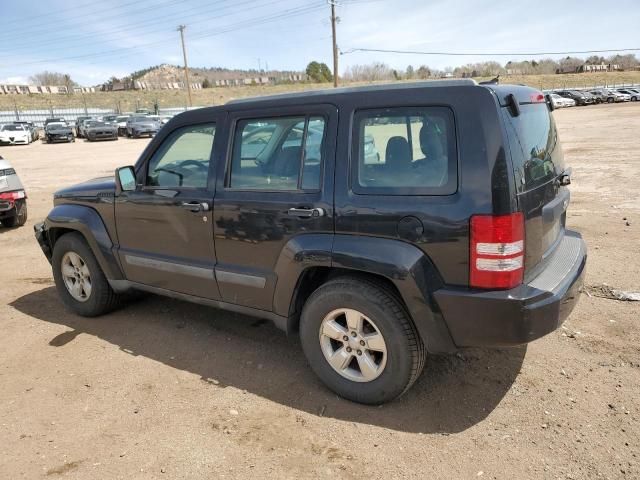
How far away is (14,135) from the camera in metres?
31.9

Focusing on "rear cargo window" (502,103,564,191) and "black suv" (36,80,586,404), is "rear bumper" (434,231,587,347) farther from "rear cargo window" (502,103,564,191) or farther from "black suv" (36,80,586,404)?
"rear cargo window" (502,103,564,191)

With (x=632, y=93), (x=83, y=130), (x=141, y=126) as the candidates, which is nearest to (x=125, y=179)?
(x=141, y=126)

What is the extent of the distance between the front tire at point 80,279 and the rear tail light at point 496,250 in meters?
3.38

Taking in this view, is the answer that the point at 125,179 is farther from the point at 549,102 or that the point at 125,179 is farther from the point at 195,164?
the point at 549,102

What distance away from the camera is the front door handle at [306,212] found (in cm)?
304

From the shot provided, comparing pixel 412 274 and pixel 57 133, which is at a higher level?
pixel 57 133

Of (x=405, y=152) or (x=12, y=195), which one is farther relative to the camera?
(x=12, y=195)

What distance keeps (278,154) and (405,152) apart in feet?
2.95

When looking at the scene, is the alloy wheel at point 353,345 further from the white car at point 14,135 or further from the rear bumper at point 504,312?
the white car at point 14,135

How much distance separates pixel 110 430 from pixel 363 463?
1537 millimetres

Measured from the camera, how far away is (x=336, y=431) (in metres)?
2.91

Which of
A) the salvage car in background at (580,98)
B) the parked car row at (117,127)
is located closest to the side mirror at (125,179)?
the parked car row at (117,127)

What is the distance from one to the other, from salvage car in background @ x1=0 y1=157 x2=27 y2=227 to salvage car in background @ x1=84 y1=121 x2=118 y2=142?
87.9 feet

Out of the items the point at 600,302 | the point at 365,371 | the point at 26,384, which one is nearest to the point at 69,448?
the point at 26,384
